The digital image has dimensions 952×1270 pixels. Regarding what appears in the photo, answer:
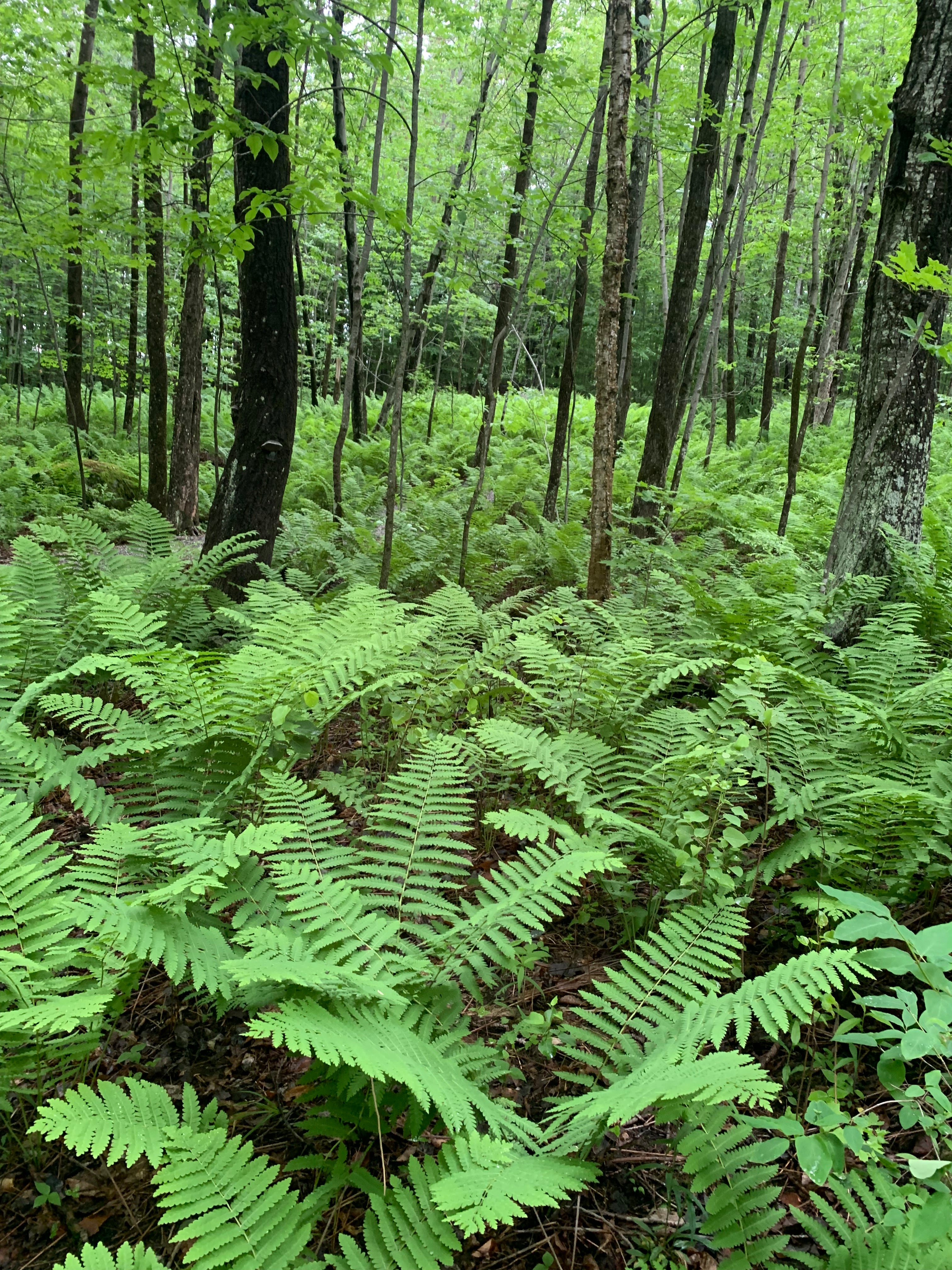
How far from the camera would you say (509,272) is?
8.24 meters

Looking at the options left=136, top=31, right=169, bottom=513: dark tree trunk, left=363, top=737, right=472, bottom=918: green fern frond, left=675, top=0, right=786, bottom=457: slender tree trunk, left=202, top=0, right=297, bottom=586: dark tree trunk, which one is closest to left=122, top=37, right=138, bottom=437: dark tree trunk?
left=136, top=31, right=169, bottom=513: dark tree trunk

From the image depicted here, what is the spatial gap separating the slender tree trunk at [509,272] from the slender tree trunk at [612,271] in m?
1.40

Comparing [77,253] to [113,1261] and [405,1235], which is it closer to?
[113,1261]

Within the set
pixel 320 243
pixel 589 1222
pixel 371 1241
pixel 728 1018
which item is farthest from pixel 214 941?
pixel 320 243

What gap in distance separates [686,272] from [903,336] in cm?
336

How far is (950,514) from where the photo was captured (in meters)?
6.85

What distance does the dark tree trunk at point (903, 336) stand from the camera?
3.97 m

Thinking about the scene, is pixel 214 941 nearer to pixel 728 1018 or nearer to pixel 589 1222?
pixel 589 1222

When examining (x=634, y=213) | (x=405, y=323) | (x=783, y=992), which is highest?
(x=634, y=213)

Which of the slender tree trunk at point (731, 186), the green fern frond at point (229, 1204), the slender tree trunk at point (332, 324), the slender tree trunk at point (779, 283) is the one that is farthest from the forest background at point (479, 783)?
the slender tree trunk at point (332, 324)

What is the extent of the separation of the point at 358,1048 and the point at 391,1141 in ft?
2.15

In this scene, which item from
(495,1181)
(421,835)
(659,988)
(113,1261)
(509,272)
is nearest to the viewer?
(113,1261)

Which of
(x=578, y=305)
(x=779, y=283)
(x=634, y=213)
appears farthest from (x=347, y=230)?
(x=779, y=283)

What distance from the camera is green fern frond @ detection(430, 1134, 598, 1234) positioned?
1269 millimetres
